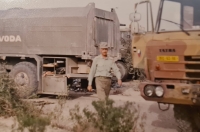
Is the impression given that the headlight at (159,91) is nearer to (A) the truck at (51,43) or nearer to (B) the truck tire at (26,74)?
(A) the truck at (51,43)

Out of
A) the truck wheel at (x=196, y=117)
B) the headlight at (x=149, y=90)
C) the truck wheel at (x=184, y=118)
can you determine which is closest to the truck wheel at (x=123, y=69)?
the truck wheel at (x=184, y=118)

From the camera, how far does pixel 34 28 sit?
434 inches

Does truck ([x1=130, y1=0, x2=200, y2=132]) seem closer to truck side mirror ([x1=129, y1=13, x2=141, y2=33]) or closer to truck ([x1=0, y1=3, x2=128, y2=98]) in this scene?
truck side mirror ([x1=129, y1=13, x2=141, y2=33])

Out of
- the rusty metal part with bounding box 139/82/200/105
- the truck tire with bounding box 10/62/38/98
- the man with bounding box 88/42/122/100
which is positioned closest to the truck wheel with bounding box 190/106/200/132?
the rusty metal part with bounding box 139/82/200/105

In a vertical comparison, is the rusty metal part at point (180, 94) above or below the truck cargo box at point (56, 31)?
below

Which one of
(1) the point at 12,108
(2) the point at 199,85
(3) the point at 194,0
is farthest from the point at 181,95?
(1) the point at 12,108

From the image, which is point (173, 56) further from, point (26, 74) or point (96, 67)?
point (26, 74)

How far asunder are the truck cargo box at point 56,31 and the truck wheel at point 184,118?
180 inches

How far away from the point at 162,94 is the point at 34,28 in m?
6.68

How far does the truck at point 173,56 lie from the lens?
17.3 feet

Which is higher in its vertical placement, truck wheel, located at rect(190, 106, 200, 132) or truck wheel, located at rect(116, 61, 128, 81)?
truck wheel, located at rect(116, 61, 128, 81)

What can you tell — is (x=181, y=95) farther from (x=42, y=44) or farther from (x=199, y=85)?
(x=42, y=44)

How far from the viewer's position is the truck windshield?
5.86 meters

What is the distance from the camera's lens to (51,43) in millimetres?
10773
